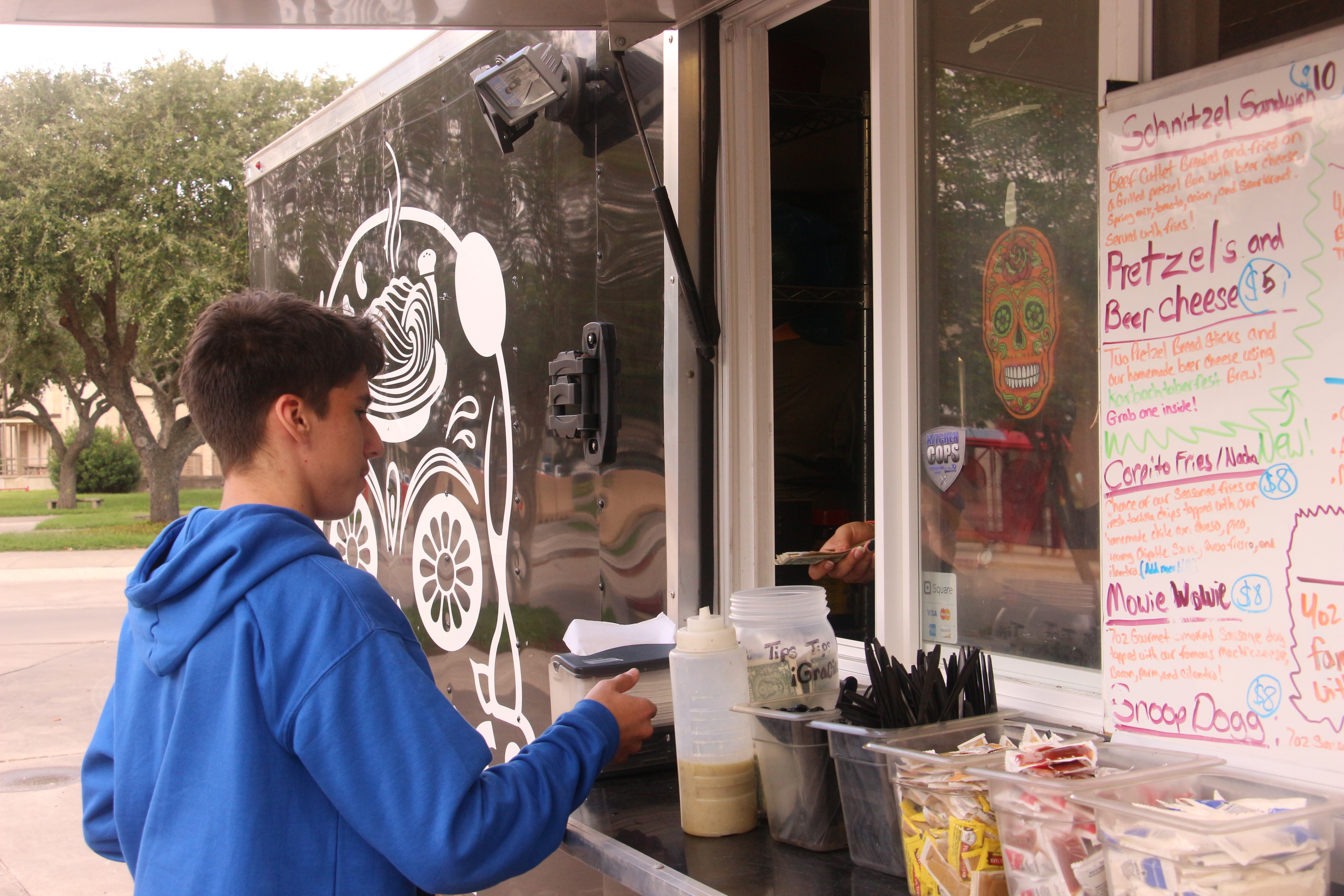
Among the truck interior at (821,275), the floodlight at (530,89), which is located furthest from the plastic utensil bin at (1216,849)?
the floodlight at (530,89)

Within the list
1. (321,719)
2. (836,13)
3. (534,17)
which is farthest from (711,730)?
(836,13)

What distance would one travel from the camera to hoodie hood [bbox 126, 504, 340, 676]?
1406 mm

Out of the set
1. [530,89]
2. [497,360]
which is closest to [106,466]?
[497,360]

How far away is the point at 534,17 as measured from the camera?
102 inches

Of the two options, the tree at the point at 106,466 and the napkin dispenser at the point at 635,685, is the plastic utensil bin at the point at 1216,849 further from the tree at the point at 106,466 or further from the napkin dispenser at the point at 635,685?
the tree at the point at 106,466

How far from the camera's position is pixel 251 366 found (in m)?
1.55

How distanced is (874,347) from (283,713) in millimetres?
1436

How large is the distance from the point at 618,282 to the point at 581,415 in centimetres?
35

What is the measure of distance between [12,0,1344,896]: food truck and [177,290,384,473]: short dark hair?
88 centimetres

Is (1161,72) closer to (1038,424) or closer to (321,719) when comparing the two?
(1038,424)

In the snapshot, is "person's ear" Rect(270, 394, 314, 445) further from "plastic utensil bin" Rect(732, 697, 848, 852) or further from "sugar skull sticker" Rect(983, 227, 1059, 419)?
"sugar skull sticker" Rect(983, 227, 1059, 419)

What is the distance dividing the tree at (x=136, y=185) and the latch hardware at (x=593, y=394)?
48.5 ft

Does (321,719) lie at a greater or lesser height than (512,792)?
greater

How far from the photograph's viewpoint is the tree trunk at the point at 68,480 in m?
27.3
